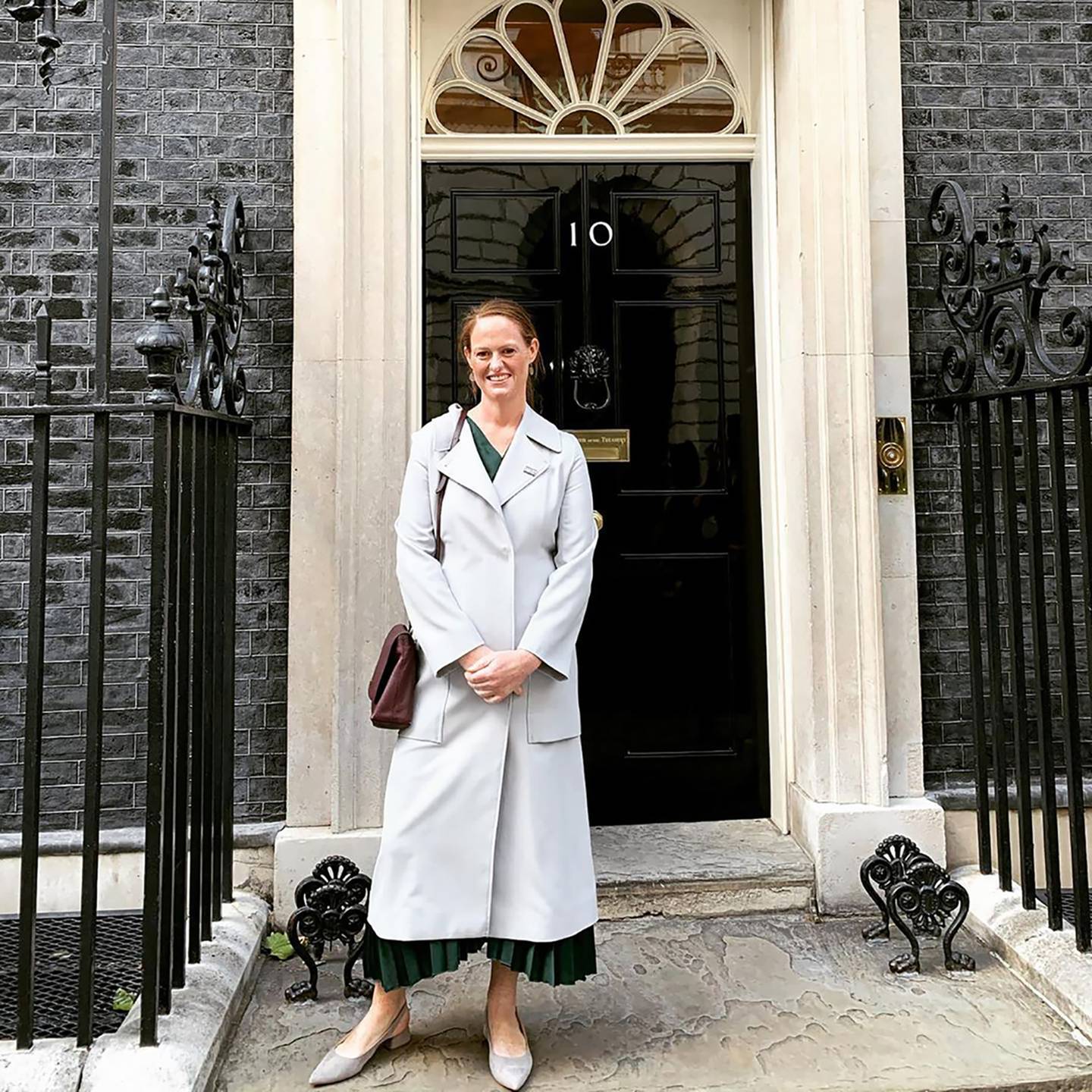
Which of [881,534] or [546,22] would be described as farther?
[546,22]

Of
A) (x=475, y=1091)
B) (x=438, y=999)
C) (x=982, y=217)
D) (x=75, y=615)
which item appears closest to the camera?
(x=475, y=1091)

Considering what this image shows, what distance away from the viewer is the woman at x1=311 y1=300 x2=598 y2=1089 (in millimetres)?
2713

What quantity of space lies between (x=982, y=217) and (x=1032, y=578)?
66.4 inches

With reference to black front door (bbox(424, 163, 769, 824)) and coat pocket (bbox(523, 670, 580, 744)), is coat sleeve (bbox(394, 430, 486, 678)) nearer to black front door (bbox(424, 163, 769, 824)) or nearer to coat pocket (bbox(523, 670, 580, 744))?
coat pocket (bbox(523, 670, 580, 744))

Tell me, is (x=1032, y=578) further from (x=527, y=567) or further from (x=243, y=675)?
(x=243, y=675)

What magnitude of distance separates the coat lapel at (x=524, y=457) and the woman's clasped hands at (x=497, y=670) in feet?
1.40

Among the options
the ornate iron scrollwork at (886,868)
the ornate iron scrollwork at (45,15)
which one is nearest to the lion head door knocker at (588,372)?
the ornate iron scrollwork at (886,868)

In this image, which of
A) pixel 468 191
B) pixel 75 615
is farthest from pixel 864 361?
pixel 75 615

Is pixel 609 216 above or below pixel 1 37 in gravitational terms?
below

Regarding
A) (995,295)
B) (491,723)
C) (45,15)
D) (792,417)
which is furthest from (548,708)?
(995,295)

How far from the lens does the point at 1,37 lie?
4.11m

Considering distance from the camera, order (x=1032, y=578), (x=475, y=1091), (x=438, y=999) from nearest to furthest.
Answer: (x=475, y=1091) < (x=438, y=999) < (x=1032, y=578)

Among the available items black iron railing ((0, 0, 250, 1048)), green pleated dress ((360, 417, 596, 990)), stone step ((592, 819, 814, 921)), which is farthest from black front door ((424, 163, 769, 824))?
green pleated dress ((360, 417, 596, 990))

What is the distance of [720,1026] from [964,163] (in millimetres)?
3547
